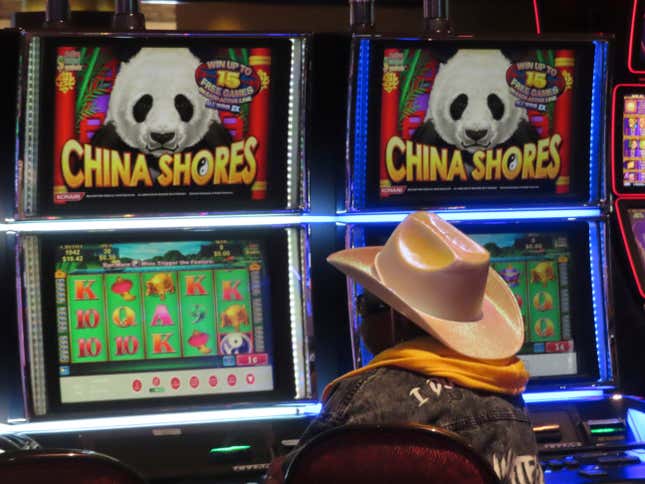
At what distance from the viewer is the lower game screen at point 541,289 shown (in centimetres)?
389

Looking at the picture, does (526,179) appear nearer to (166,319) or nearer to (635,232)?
(635,232)

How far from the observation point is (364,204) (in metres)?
3.71

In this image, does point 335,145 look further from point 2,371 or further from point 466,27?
point 466,27

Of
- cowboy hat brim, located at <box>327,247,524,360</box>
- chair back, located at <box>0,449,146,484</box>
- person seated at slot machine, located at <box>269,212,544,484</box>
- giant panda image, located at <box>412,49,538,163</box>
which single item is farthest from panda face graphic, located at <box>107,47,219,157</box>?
chair back, located at <box>0,449,146,484</box>

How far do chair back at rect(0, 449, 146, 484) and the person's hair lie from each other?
790 mm

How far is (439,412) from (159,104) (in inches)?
63.0

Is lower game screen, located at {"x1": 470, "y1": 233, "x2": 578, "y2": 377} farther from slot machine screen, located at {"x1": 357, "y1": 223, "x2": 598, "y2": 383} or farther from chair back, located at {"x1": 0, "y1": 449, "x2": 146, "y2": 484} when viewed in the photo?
chair back, located at {"x1": 0, "y1": 449, "x2": 146, "y2": 484}


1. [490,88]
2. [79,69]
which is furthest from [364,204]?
[79,69]

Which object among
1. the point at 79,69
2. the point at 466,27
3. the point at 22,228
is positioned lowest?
the point at 22,228

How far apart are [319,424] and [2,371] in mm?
1457

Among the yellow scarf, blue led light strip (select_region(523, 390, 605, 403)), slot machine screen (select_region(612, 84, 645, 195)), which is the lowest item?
blue led light strip (select_region(523, 390, 605, 403))

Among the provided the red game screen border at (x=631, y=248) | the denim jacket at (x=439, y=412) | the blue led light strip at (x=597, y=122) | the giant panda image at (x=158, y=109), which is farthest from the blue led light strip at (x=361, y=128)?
the denim jacket at (x=439, y=412)

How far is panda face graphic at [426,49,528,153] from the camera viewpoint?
375 centimetres

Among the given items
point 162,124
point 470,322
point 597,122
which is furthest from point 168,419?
point 597,122
